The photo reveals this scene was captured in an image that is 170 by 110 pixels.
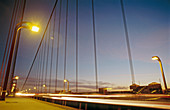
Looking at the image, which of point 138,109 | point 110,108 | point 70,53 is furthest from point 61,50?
point 138,109

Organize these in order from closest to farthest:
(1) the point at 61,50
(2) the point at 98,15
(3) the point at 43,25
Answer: (2) the point at 98,15
(1) the point at 61,50
(3) the point at 43,25

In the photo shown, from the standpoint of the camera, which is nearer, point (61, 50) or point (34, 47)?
point (61, 50)

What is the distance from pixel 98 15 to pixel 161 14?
133 inches

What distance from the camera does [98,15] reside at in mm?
7547

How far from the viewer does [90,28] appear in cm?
773

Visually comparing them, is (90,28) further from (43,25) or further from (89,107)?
(43,25)

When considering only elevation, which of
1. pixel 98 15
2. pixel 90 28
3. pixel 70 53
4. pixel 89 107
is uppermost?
pixel 98 15

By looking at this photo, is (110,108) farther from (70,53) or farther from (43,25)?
(43,25)

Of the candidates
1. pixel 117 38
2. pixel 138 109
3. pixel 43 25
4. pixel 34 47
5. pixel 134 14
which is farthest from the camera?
pixel 34 47

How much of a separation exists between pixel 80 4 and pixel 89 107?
22.6 feet

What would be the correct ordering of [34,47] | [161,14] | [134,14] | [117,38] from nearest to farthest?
[161,14] → [134,14] → [117,38] → [34,47]

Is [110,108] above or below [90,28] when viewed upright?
below

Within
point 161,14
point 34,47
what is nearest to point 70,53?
point 161,14

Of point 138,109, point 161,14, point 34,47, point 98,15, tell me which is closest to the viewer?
point 138,109
